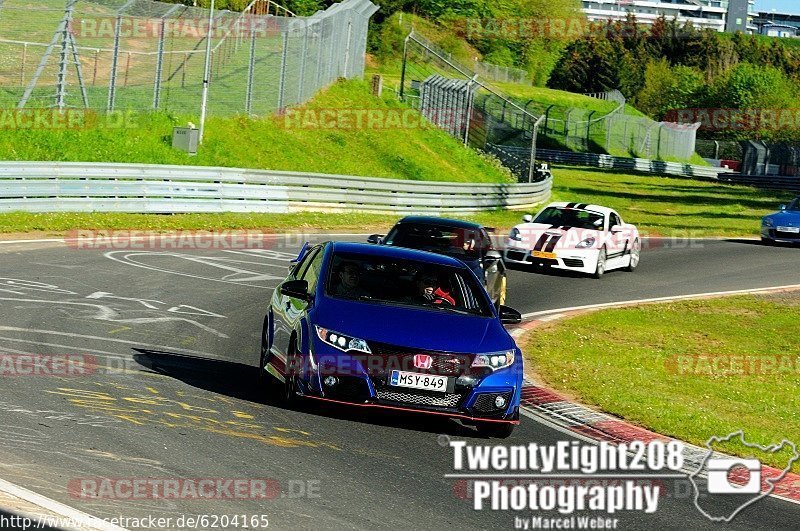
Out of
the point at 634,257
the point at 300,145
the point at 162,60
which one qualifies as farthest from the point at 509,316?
the point at 300,145

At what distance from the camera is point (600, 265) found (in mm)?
24438

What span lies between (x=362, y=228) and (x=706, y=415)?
1821cm

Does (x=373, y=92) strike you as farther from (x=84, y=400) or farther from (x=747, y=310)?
(x=84, y=400)

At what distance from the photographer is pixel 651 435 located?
11078mm

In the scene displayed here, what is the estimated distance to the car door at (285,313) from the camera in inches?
420

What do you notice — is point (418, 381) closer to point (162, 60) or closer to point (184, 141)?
point (184, 141)

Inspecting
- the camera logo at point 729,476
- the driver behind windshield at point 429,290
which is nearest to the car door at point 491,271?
the driver behind windshield at point 429,290

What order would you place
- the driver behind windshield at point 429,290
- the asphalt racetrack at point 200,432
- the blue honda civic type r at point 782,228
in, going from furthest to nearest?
the blue honda civic type r at point 782,228 → the driver behind windshield at point 429,290 → the asphalt racetrack at point 200,432

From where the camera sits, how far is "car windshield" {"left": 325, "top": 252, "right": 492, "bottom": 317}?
10766mm

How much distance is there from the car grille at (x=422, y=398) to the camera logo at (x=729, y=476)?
6.57 feet

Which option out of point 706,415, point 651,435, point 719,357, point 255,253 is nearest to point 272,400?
point 651,435

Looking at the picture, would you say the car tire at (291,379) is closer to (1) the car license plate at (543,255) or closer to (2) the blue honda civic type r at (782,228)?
(1) the car license plate at (543,255)

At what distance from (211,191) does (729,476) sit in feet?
66.6

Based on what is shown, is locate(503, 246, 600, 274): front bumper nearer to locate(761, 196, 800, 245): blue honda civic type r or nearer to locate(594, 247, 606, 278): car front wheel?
locate(594, 247, 606, 278): car front wheel
